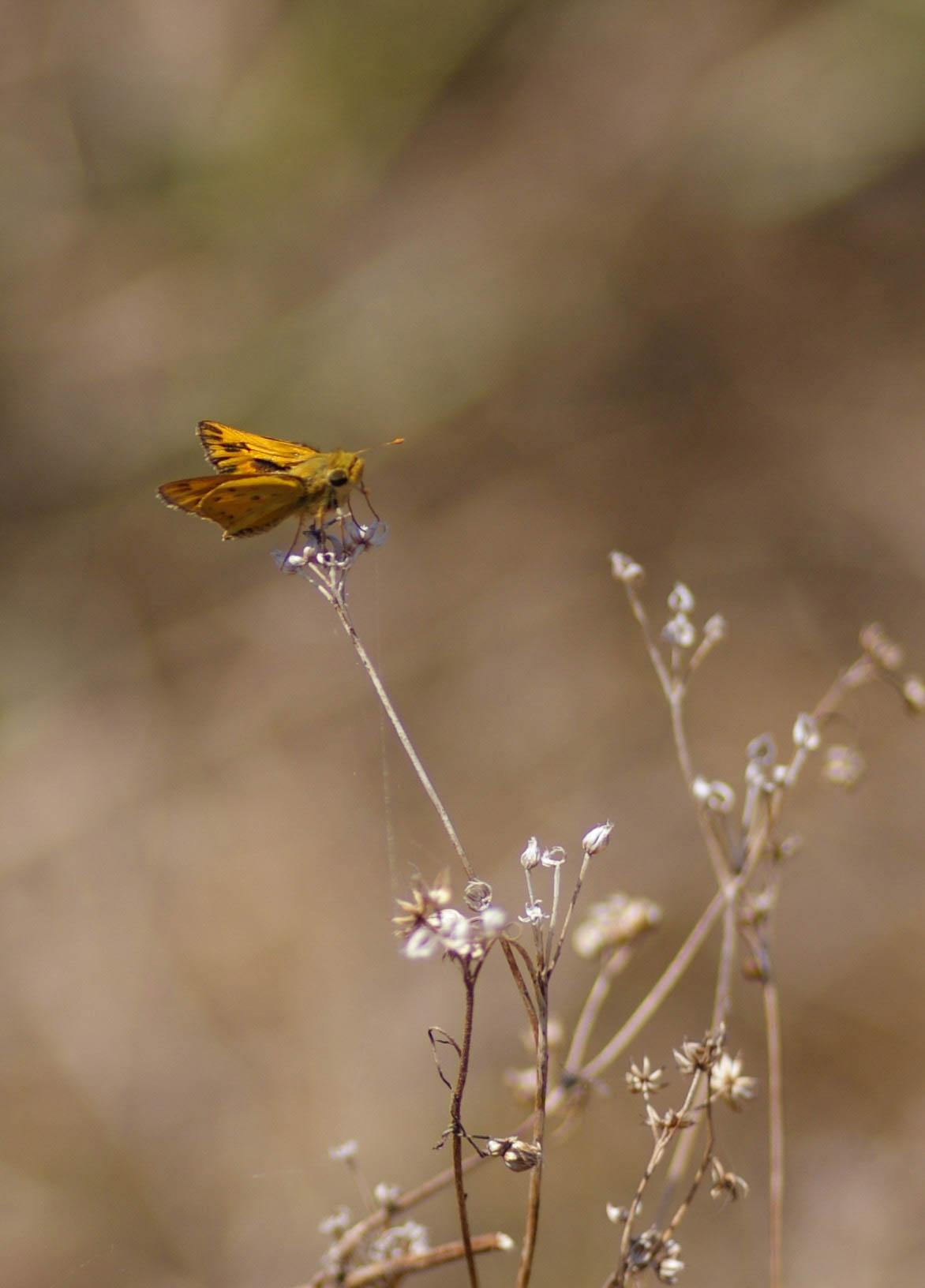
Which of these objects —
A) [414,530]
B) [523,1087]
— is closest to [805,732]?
[523,1087]

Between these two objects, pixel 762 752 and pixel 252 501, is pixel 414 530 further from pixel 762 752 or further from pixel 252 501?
pixel 762 752

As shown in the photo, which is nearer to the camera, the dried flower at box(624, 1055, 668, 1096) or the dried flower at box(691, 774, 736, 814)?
the dried flower at box(624, 1055, 668, 1096)

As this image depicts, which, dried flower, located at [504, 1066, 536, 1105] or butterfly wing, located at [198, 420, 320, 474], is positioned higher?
butterfly wing, located at [198, 420, 320, 474]

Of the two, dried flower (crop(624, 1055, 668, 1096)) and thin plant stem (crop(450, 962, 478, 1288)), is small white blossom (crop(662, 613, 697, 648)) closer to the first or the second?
dried flower (crop(624, 1055, 668, 1096))

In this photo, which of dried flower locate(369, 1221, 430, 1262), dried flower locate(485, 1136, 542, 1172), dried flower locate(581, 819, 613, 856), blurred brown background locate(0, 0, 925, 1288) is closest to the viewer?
dried flower locate(485, 1136, 542, 1172)

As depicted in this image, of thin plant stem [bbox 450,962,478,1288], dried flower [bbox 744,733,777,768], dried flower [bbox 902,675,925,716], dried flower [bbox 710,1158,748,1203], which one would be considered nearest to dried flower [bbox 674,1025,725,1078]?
dried flower [bbox 710,1158,748,1203]

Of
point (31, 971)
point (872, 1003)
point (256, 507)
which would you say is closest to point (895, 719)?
point (872, 1003)

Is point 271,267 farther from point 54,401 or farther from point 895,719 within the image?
point 895,719
